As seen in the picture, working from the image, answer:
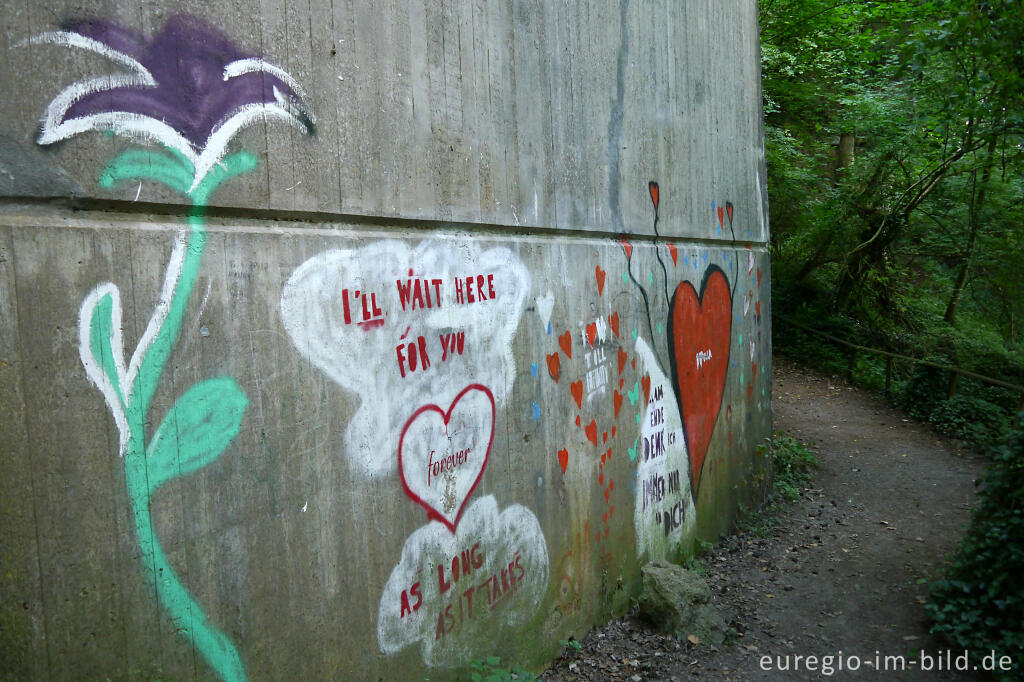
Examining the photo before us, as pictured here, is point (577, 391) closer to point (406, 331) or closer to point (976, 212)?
point (406, 331)

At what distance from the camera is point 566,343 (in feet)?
14.1

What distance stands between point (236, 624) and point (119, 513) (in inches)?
22.8

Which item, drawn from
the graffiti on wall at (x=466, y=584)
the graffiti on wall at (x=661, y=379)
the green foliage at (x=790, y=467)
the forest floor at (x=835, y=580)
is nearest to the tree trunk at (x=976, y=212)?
the forest floor at (x=835, y=580)

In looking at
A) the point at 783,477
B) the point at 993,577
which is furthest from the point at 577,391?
the point at 783,477

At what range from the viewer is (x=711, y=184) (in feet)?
20.4

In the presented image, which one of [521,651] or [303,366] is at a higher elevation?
[303,366]

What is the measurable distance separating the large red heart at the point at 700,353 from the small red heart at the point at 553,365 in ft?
5.36

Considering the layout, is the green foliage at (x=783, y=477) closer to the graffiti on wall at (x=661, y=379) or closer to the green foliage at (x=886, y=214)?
the graffiti on wall at (x=661, y=379)

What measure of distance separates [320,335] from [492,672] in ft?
6.03

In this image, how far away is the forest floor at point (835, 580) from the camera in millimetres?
4281

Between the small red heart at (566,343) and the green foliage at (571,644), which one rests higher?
the small red heart at (566,343)

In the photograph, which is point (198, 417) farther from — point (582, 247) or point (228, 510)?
point (582, 247)

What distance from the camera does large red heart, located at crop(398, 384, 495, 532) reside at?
10.6 feet

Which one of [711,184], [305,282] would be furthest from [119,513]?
[711,184]
